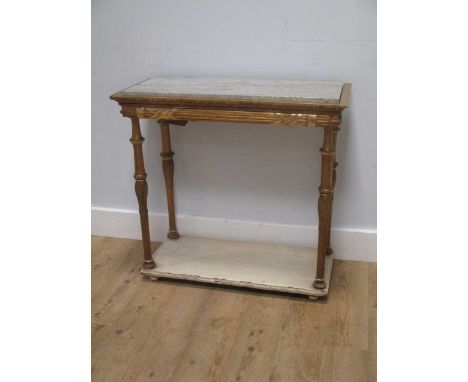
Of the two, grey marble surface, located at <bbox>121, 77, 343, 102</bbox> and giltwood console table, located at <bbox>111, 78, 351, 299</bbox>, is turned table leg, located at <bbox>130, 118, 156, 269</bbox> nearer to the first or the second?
giltwood console table, located at <bbox>111, 78, 351, 299</bbox>

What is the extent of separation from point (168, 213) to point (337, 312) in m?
0.89

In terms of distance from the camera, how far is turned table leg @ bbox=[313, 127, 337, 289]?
6.03ft

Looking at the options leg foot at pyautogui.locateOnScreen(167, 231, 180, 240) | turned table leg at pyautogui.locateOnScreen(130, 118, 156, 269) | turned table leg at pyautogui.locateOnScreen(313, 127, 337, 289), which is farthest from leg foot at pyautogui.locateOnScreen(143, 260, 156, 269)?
turned table leg at pyautogui.locateOnScreen(313, 127, 337, 289)

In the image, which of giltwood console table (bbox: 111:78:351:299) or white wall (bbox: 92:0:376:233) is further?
white wall (bbox: 92:0:376:233)

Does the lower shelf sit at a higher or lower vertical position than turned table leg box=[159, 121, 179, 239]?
lower

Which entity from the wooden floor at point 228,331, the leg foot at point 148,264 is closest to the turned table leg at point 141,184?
the leg foot at point 148,264

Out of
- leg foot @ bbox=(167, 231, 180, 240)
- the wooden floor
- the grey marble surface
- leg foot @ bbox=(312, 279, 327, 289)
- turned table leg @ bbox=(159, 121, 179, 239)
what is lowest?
the wooden floor

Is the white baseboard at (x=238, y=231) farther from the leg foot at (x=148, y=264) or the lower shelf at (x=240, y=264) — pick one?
the leg foot at (x=148, y=264)

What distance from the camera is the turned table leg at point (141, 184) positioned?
2.02m

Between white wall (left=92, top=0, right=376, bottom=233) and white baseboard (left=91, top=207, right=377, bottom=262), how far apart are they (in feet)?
0.12

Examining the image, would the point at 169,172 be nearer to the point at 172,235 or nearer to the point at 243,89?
the point at 172,235

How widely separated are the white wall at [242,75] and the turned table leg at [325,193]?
1.09ft

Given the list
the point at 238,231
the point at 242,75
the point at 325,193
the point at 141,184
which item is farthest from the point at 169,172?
the point at 325,193

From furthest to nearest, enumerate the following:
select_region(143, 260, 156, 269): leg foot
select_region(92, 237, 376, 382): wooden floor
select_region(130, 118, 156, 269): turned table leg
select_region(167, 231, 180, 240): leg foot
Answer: select_region(167, 231, 180, 240): leg foot
select_region(143, 260, 156, 269): leg foot
select_region(130, 118, 156, 269): turned table leg
select_region(92, 237, 376, 382): wooden floor
